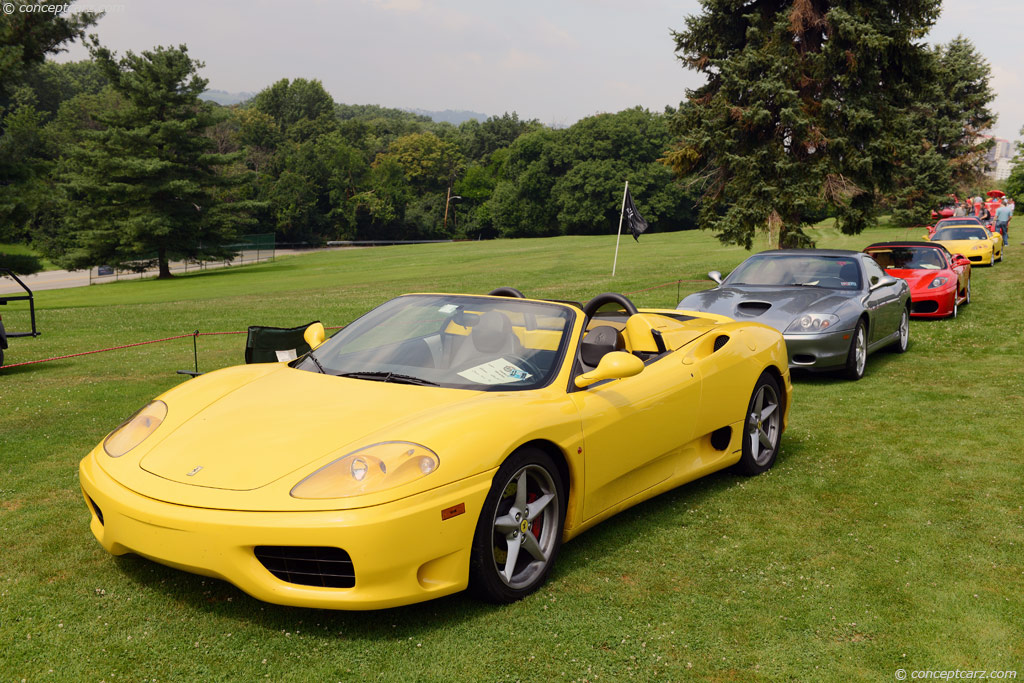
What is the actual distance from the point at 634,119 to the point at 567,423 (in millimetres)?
88676

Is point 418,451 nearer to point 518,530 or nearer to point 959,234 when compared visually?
point 518,530

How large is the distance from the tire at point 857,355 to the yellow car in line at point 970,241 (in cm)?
1706

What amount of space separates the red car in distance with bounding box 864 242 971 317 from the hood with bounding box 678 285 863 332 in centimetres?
492

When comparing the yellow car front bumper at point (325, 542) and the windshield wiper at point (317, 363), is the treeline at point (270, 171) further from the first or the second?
the yellow car front bumper at point (325, 542)

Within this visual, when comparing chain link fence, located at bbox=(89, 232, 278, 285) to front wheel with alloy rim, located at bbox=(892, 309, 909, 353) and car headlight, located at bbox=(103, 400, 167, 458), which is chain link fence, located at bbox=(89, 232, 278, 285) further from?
car headlight, located at bbox=(103, 400, 167, 458)

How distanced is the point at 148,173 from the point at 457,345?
147ft

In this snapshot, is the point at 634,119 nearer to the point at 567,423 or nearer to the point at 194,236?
the point at 194,236

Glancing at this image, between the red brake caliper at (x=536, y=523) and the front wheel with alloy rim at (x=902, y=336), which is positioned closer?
the red brake caliper at (x=536, y=523)

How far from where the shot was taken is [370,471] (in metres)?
Answer: 3.36

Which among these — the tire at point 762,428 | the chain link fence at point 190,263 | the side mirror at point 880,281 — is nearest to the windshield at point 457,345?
the tire at point 762,428

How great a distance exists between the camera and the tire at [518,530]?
3.57 meters

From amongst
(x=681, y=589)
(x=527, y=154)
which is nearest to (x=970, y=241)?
(x=681, y=589)

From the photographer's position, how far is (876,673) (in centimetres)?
325

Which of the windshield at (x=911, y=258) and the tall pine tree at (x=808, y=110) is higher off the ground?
the tall pine tree at (x=808, y=110)
